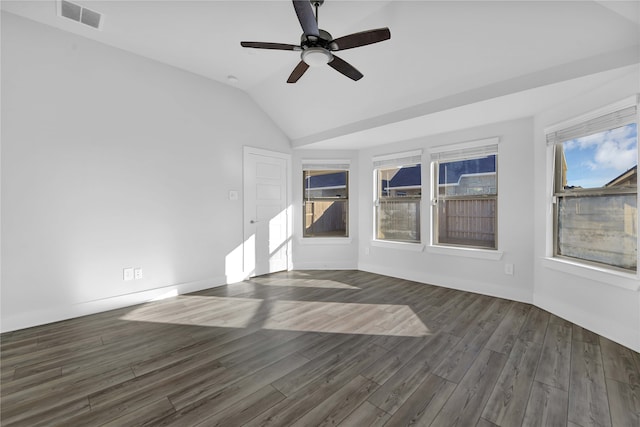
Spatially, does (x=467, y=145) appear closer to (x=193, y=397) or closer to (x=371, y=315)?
(x=371, y=315)

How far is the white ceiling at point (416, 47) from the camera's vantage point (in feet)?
7.70

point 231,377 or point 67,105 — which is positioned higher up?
point 67,105

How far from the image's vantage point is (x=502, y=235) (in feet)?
12.5

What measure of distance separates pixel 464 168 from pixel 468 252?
1.25m

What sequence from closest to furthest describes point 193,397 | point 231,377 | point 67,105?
point 193,397
point 231,377
point 67,105

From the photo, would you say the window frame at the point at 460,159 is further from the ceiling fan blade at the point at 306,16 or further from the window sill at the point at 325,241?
the ceiling fan blade at the point at 306,16

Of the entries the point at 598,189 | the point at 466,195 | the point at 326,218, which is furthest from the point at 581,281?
the point at 326,218

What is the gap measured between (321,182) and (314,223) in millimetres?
825

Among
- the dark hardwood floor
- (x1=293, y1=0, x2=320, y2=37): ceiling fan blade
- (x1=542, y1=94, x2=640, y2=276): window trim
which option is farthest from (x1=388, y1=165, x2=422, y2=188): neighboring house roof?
(x1=293, y1=0, x2=320, y2=37): ceiling fan blade

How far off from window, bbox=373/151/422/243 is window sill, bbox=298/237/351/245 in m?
0.62

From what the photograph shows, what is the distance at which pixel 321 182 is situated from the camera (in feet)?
18.4

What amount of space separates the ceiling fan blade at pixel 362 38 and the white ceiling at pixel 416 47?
2.28 ft

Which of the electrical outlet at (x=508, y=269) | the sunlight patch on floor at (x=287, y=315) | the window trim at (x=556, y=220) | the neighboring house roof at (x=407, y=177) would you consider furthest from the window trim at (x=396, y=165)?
the window trim at (x=556, y=220)

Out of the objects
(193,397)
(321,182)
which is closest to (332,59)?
(193,397)
